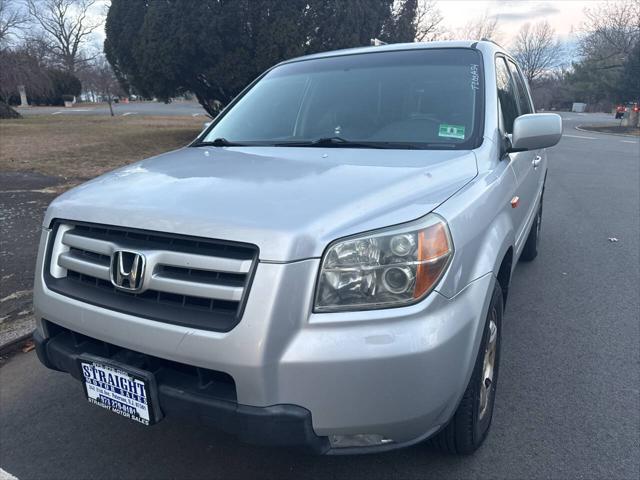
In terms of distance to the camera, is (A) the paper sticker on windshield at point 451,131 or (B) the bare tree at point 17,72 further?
(B) the bare tree at point 17,72

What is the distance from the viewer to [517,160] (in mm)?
3176

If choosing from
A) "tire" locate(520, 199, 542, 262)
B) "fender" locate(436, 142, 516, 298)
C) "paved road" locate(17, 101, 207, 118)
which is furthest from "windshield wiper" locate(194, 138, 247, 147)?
"paved road" locate(17, 101, 207, 118)

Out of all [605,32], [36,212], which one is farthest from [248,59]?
[605,32]

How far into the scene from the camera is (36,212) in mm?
6707

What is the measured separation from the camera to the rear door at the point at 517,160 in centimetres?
308

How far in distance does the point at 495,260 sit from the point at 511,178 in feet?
2.77

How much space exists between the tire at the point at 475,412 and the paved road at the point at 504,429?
120 millimetres

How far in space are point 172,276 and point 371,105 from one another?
1.69 metres

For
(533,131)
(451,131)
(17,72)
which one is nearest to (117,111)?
(17,72)

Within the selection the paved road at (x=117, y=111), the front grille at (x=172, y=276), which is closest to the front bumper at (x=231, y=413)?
the front grille at (x=172, y=276)

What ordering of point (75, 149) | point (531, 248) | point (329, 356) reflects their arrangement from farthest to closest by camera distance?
point (75, 149) < point (531, 248) < point (329, 356)

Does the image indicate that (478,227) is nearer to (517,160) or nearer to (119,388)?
(517,160)

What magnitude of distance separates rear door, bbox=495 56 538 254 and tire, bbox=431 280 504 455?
32.6 inches

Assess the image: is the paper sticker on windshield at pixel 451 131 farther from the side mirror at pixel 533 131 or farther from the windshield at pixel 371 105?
the side mirror at pixel 533 131
